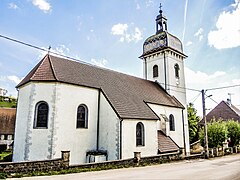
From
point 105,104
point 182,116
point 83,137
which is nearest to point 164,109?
point 182,116

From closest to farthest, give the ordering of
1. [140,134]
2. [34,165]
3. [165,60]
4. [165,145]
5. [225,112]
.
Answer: [34,165] < [140,134] < [165,145] < [165,60] < [225,112]

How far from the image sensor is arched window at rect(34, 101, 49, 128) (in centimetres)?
1373

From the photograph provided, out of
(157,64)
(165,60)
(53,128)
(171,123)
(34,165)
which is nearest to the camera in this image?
(34,165)

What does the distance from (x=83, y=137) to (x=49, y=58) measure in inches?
258

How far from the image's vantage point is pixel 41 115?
13.9 metres

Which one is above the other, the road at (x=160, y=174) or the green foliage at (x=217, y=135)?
the green foliage at (x=217, y=135)

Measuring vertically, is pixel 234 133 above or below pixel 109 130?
below

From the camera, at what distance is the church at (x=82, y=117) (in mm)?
13508

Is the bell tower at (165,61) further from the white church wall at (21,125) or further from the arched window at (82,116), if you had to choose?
the white church wall at (21,125)

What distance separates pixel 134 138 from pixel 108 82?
18.0ft

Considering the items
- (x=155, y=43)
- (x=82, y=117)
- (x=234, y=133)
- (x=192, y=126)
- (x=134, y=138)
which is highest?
(x=155, y=43)

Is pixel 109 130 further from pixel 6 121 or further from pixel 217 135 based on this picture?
pixel 6 121


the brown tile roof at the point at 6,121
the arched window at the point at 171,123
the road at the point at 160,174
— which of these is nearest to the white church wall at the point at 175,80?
the arched window at the point at 171,123

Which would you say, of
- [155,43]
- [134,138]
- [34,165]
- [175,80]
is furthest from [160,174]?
[155,43]
